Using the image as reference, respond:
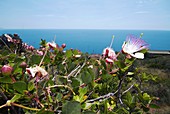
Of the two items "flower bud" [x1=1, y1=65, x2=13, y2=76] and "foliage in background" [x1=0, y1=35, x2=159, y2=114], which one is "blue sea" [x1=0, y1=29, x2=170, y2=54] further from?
"flower bud" [x1=1, y1=65, x2=13, y2=76]

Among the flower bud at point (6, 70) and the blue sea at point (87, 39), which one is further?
the blue sea at point (87, 39)

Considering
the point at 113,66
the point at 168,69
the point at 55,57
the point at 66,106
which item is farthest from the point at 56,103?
the point at 168,69

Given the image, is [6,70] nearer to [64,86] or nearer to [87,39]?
[64,86]

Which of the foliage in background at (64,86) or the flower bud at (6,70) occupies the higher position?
the flower bud at (6,70)

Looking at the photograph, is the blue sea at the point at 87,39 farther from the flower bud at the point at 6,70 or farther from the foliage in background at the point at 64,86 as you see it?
the flower bud at the point at 6,70

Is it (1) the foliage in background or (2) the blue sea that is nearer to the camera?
(1) the foliage in background

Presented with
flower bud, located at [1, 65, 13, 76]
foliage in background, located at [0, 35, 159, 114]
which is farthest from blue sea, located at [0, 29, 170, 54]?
flower bud, located at [1, 65, 13, 76]

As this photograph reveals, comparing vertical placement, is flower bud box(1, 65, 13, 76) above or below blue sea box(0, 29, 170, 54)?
above

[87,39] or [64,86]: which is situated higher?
[64,86]

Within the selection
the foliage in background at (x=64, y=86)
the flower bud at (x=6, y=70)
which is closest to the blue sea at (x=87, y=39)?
the foliage in background at (x=64, y=86)

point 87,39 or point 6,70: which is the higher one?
point 6,70

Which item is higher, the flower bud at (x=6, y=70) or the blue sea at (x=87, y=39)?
the flower bud at (x=6, y=70)

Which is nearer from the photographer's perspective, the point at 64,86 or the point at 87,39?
the point at 64,86

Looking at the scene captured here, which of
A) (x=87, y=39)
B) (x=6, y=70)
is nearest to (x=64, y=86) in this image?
(x=6, y=70)
